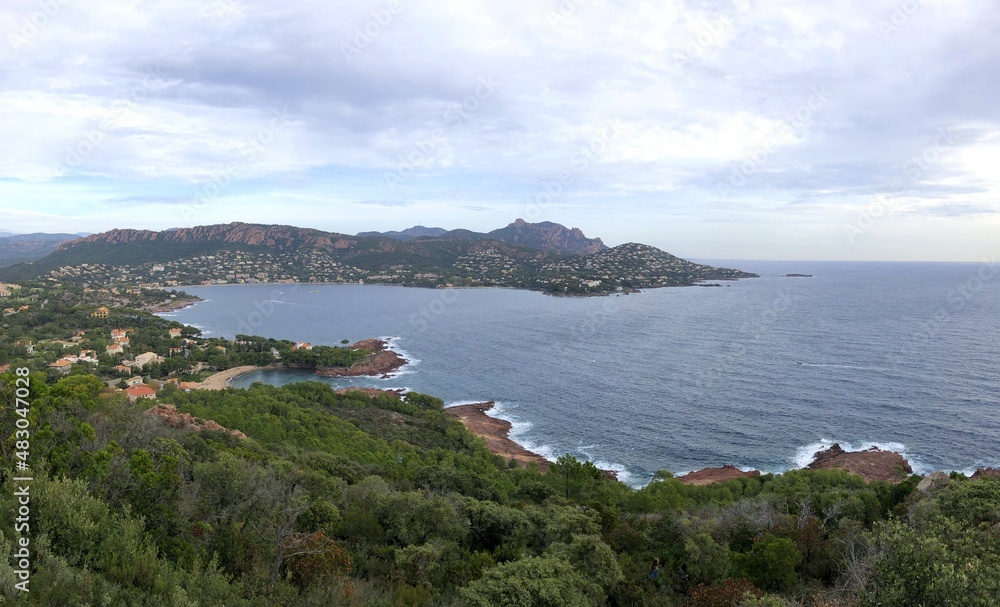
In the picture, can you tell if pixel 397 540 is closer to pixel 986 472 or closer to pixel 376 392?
pixel 986 472

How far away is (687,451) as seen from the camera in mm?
29016

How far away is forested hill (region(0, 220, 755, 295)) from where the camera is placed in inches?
4926

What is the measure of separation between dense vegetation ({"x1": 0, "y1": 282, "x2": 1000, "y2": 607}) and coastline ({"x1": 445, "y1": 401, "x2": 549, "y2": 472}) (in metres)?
12.0

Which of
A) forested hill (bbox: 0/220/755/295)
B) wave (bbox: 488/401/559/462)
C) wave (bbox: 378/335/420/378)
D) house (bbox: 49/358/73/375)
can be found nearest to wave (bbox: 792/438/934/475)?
wave (bbox: 488/401/559/462)

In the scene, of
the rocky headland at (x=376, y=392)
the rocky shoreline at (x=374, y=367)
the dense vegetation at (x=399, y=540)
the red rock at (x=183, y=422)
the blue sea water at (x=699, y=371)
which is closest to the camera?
the dense vegetation at (x=399, y=540)

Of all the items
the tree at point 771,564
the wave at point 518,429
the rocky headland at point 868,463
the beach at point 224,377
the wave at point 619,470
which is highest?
the tree at point 771,564

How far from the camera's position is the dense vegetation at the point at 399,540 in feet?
20.2

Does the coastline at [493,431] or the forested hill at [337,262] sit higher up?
the forested hill at [337,262]

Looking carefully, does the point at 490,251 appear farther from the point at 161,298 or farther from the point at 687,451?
the point at 687,451

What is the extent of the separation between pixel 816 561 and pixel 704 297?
10015 centimetres

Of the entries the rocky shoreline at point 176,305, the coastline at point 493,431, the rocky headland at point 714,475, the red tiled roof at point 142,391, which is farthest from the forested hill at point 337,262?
the red tiled roof at point 142,391

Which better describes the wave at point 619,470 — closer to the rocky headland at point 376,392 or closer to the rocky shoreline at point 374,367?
the rocky headland at point 376,392

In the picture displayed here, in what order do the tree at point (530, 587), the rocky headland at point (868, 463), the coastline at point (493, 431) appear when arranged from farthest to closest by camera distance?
the coastline at point (493, 431), the rocky headland at point (868, 463), the tree at point (530, 587)

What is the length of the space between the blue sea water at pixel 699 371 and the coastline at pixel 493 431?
3.83 ft
